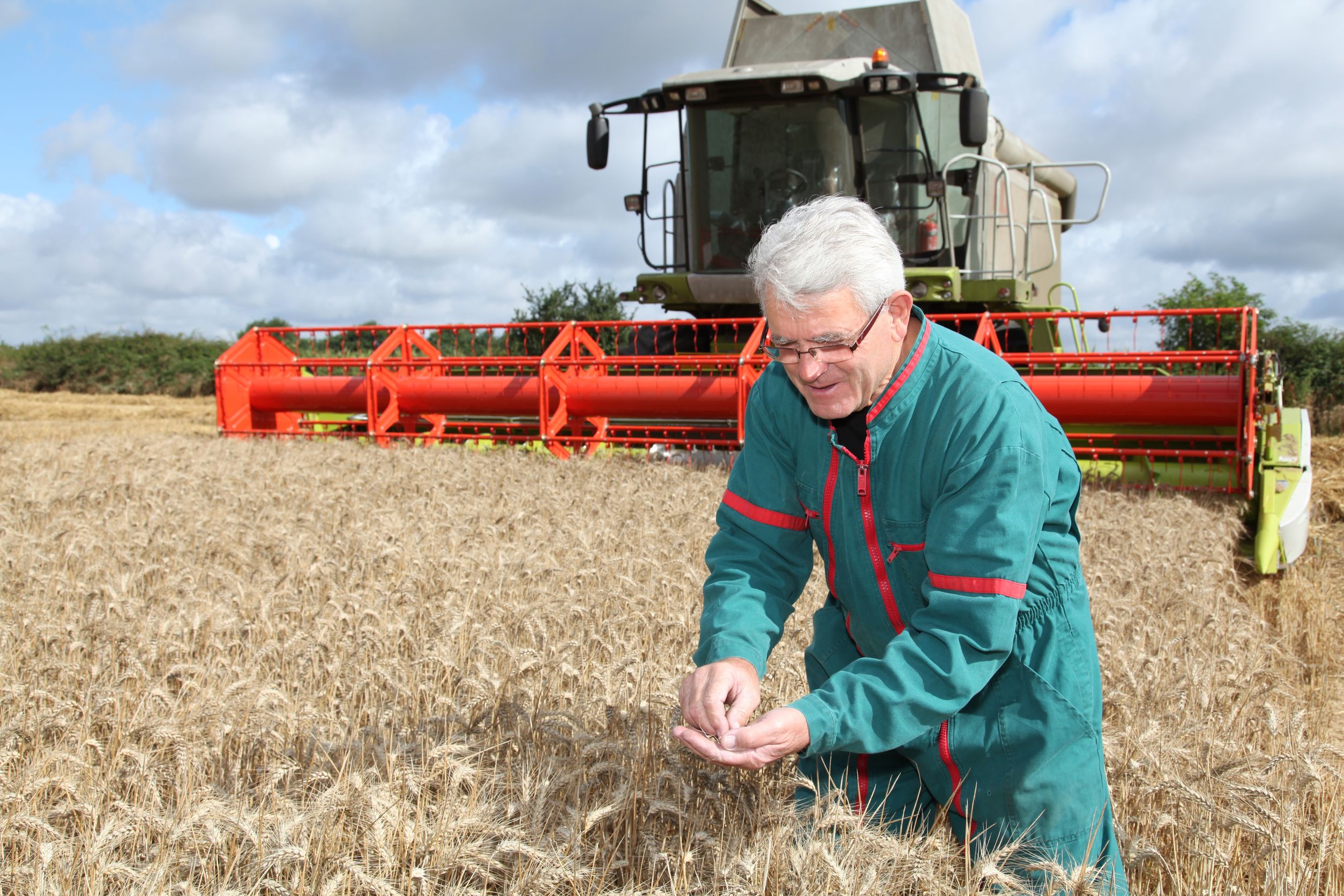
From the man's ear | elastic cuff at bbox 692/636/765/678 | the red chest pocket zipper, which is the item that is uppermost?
the man's ear

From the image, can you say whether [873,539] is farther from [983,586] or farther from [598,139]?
[598,139]

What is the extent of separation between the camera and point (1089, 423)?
6.70 metres

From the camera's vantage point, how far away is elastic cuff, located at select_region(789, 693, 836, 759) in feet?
4.82

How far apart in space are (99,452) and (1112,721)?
7769 mm

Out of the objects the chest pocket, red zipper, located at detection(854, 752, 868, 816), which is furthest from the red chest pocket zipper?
red zipper, located at detection(854, 752, 868, 816)

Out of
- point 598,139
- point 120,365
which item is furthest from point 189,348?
point 598,139

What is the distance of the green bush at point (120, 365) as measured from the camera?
2411 centimetres

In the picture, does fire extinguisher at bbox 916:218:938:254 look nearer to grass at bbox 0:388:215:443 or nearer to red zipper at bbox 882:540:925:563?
red zipper at bbox 882:540:925:563

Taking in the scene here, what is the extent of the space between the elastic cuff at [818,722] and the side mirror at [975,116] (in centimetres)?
567

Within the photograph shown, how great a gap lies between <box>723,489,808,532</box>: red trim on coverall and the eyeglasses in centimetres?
37

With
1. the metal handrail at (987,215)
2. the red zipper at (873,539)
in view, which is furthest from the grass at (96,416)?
the red zipper at (873,539)

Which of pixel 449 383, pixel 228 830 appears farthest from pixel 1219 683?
pixel 449 383

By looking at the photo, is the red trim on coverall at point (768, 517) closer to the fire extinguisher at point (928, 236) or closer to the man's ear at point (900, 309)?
the man's ear at point (900, 309)

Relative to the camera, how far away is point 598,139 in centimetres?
753
